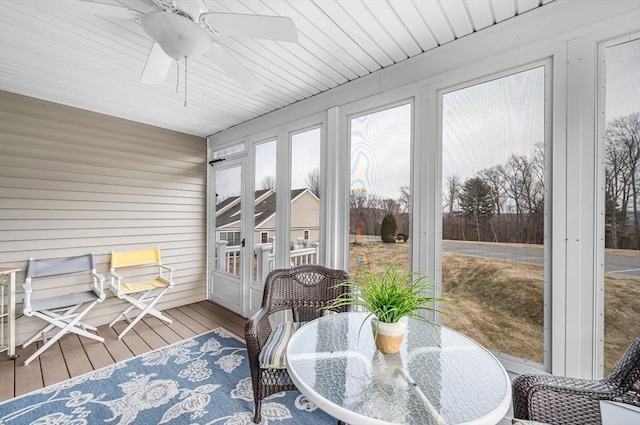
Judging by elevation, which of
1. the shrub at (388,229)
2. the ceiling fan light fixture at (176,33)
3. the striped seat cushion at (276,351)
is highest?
the ceiling fan light fixture at (176,33)

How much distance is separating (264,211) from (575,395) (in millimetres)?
3204

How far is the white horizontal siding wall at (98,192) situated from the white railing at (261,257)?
0.43 m

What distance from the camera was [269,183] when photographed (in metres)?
3.62

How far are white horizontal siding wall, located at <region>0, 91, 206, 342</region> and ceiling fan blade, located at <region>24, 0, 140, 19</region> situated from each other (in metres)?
2.56

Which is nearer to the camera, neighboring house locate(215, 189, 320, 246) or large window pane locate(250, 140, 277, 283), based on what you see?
neighboring house locate(215, 189, 320, 246)

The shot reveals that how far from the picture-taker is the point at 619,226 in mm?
1493

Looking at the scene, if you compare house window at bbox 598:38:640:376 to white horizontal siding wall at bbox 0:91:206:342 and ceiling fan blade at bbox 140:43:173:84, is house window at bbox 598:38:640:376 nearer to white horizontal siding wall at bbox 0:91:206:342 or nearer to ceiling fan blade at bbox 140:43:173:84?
ceiling fan blade at bbox 140:43:173:84

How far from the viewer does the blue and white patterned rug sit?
1.92 m

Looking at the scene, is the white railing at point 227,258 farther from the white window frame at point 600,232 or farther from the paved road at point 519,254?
the white window frame at point 600,232

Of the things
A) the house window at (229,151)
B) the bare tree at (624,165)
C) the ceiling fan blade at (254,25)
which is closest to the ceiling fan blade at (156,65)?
the ceiling fan blade at (254,25)

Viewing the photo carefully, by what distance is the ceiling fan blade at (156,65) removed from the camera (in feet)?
5.65

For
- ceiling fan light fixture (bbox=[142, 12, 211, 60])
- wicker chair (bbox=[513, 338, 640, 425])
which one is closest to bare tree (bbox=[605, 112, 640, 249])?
wicker chair (bbox=[513, 338, 640, 425])

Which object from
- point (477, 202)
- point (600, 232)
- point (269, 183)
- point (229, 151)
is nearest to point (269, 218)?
point (269, 183)

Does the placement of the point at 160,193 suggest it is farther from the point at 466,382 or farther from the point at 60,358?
the point at 466,382
